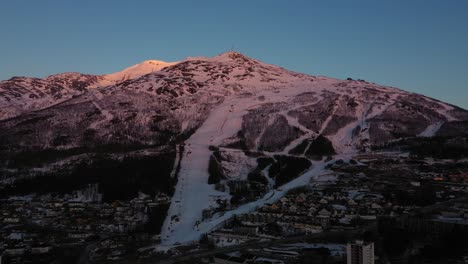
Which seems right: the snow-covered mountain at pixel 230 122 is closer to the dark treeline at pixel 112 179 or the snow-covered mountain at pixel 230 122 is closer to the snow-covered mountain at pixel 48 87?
the snow-covered mountain at pixel 48 87

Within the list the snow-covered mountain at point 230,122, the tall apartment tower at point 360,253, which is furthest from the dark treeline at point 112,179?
the tall apartment tower at point 360,253

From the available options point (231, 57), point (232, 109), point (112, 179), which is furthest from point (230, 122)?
point (231, 57)

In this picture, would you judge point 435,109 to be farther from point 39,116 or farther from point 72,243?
point 72,243

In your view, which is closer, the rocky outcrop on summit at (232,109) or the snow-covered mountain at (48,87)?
the rocky outcrop on summit at (232,109)

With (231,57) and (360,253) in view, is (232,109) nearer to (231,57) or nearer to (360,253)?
(231,57)


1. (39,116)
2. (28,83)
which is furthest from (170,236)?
(28,83)

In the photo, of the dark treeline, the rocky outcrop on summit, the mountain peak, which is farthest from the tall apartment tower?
the mountain peak

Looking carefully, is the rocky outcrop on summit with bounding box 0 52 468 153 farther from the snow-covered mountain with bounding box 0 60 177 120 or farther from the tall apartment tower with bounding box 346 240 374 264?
the tall apartment tower with bounding box 346 240 374 264
